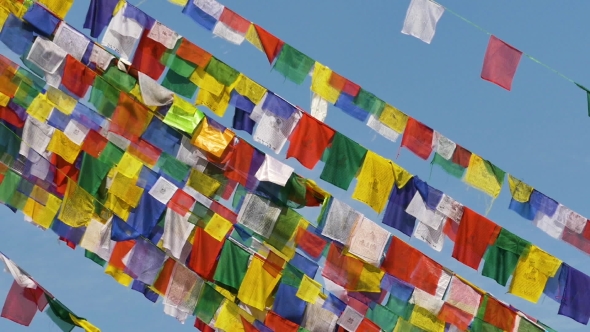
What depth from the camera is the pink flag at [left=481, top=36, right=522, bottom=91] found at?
44.0 feet

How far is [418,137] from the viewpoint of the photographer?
14.4 m

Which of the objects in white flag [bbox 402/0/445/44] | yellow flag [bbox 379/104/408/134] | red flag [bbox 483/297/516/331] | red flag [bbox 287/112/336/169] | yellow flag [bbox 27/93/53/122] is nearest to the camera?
white flag [bbox 402/0/445/44]

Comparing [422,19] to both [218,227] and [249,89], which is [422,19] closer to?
[249,89]

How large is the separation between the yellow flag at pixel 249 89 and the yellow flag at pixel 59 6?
248 cm

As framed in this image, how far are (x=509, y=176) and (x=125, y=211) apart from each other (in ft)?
17.7

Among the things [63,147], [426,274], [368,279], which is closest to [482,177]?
[426,274]

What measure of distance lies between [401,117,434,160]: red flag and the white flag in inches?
59.4

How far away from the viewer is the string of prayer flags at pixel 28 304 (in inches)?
558

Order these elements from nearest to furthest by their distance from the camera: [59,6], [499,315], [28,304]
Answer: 1. [59,6]
2. [499,315]
3. [28,304]

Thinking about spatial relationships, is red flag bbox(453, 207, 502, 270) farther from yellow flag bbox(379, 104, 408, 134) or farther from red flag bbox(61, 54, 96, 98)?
red flag bbox(61, 54, 96, 98)

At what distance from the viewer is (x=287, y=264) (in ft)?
45.8

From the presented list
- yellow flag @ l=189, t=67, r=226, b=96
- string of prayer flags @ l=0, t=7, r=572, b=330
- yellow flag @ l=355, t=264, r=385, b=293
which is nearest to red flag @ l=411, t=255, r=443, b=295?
string of prayer flags @ l=0, t=7, r=572, b=330

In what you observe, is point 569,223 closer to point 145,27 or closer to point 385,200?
point 385,200

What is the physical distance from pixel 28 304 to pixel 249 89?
449 centimetres
